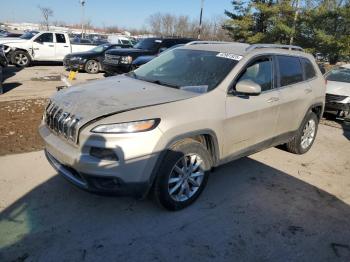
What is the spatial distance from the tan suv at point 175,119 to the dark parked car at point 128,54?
765cm

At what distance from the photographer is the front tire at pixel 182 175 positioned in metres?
3.39

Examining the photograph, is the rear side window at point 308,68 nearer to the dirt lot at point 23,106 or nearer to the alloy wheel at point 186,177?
the alloy wheel at point 186,177

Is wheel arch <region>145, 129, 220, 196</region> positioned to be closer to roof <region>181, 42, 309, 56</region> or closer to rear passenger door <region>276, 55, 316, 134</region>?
roof <region>181, 42, 309, 56</region>

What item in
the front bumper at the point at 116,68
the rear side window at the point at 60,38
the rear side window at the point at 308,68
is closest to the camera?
the rear side window at the point at 308,68

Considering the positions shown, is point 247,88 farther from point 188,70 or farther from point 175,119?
point 175,119

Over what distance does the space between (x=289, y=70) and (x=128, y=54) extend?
8631mm

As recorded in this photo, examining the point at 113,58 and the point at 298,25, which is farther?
the point at 298,25

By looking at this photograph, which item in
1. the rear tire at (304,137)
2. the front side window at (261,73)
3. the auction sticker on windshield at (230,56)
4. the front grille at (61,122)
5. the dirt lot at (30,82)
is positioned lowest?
the dirt lot at (30,82)

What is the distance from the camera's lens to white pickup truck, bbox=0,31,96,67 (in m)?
15.9

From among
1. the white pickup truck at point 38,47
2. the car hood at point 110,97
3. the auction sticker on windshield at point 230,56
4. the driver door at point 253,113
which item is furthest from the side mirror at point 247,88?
the white pickup truck at point 38,47

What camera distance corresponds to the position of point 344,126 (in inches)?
334

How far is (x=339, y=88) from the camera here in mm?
9148

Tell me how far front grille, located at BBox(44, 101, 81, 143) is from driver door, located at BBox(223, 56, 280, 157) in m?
1.66

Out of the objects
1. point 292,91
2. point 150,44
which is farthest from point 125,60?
point 292,91
